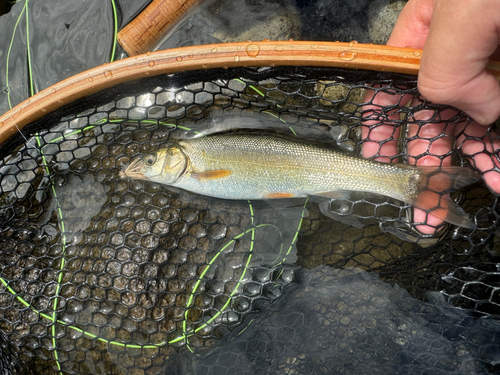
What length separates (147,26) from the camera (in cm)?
261

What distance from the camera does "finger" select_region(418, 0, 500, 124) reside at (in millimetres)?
1478

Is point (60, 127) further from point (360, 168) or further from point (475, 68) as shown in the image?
point (475, 68)

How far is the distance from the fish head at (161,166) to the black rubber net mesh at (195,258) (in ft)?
0.56

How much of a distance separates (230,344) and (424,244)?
1674mm

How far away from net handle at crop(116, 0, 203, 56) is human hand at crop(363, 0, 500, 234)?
6.25 feet

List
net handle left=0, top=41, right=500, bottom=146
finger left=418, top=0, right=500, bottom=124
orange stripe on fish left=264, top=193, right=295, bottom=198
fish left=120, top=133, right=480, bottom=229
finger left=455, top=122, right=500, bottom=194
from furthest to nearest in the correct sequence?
orange stripe on fish left=264, top=193, right=295, bottom=198, fish left=120, top=133, right=480, bottom=229, finger left=455, top=122, right=500, bottom=194, net handle left=0, top=41, right=500, bottom=146, finger left=418, top=0, right=500, bottom=124

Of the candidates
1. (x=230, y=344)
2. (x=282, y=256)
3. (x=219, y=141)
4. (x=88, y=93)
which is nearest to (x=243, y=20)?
(x=219, y=141)

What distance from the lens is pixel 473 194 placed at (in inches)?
94.6

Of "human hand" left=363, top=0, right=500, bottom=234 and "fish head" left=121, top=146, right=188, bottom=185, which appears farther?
"fish head" left=121, top=146, right=188, bottom=185

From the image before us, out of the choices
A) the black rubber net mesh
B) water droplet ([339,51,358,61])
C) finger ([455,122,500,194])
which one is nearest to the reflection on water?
the black rubber net mesh

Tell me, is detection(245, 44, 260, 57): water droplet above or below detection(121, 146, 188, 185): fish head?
above

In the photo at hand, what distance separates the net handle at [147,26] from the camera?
2.58 meters

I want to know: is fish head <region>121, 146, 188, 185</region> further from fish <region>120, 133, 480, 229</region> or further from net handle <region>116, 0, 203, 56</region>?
Answer: net handle <region>116, 0, 203, 56</region>

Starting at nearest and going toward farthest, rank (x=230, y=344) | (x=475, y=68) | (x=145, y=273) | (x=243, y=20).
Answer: (x=475, y=68) < (x=230, y=344) < (x=145, y=273) < (x=243, y=20)
